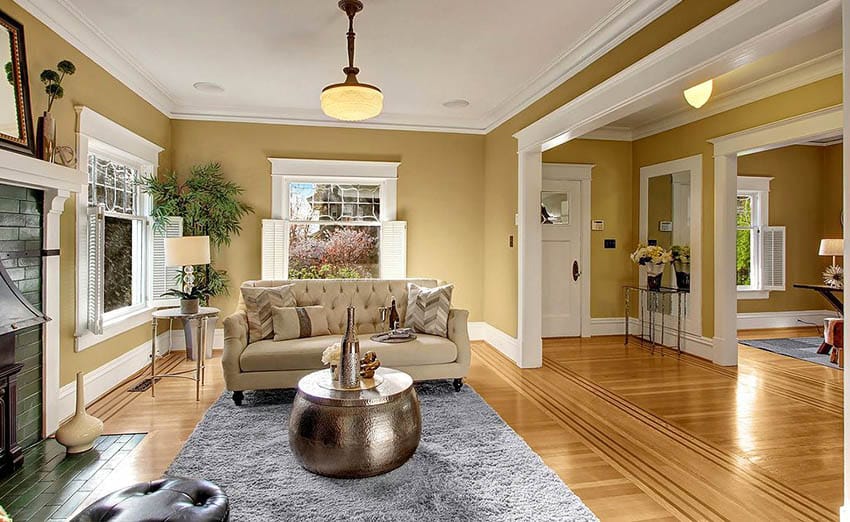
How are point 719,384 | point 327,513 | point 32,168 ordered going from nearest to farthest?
1. point 327,513
2. point 32,168
3. point 719,384

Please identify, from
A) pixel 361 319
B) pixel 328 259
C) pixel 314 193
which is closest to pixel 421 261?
pixel 328 259

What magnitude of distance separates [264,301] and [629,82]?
318 centimetres

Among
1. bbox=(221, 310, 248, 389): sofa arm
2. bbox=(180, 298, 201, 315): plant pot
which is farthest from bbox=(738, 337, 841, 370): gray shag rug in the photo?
bbox=(180, 298, 201, 315): plant pot

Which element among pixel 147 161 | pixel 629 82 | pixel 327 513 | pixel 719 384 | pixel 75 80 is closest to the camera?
pixel 327 513

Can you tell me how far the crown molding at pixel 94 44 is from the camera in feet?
10.3

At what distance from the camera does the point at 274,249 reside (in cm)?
575

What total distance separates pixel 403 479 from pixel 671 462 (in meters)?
1.55

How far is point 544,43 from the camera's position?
3.78 m

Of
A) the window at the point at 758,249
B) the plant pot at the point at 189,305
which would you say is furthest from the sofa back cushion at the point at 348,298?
the window at the point at 758,249

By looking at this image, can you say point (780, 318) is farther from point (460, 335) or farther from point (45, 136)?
point (45, 136)

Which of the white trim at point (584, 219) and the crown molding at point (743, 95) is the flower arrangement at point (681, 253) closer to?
the white trim at point (584, 219)

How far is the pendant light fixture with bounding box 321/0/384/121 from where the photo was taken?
3.19 meters

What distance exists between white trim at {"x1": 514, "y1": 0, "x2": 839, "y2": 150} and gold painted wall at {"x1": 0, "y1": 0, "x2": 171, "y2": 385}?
3748 millimetres

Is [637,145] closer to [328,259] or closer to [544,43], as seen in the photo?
[544,43]
